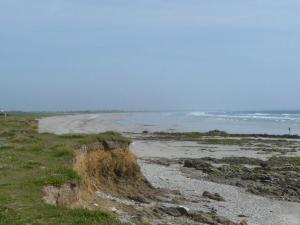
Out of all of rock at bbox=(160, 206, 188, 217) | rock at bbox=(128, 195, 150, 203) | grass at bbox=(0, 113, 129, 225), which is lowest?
rock at bbox=(128, 195, 150, 203)

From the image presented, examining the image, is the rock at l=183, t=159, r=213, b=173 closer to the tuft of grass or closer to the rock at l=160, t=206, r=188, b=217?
the rock at l=160, t=206, r=188, b=217

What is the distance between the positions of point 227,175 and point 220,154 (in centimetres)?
1426

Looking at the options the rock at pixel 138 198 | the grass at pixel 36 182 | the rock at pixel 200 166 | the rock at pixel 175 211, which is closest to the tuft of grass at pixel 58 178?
the grass at pixel 36 182

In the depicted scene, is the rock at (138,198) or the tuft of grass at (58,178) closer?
the tuft of grass at (58,178)

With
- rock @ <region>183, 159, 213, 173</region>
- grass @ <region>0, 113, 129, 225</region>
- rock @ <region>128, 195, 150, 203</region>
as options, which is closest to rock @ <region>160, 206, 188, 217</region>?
rock @ <region>128, 195, 150, 203</region>

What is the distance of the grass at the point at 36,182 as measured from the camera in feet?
32.8

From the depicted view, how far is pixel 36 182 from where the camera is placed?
528 inches

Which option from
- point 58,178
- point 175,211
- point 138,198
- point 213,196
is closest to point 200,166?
point 213,196

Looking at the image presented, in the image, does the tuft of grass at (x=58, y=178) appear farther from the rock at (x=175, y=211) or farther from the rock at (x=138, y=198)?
the rock at (x=138, y=198)

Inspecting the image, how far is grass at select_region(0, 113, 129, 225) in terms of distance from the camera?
393 inches

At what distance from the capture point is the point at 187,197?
69.8 ft

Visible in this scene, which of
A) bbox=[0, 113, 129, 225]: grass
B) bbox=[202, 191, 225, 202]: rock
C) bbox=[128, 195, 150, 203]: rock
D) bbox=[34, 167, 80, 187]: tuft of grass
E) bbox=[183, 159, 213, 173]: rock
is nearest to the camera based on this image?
bbox=[0, 113, 129, 225]: grass

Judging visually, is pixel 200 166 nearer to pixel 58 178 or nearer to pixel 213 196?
pixel 213 196

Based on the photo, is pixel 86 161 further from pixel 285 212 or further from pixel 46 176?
pixel 285 212
